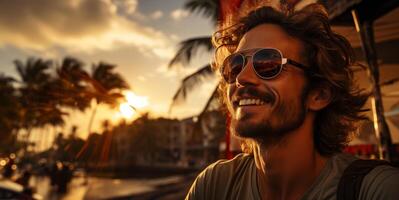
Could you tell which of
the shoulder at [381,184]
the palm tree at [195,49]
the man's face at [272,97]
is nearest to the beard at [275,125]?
the man's face at [272,97]

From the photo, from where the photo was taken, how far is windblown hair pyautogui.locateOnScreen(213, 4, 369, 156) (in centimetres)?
200

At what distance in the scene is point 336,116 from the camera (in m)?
2.10

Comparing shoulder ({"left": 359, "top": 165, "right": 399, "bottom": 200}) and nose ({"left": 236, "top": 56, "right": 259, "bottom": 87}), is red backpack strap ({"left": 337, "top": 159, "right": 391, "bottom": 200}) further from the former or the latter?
nose ({"left": 236, "top": 56, "right": 259, "bottom": 87})

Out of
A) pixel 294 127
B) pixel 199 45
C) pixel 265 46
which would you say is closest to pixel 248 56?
pixel 265 46

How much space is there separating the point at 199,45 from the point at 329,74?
11.2m

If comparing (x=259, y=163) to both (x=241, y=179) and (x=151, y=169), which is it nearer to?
(x=241, y=179)

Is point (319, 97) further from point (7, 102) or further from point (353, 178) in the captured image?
point (7, 102)

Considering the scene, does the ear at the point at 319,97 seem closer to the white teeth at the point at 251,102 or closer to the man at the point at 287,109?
the man at the point at 287,109

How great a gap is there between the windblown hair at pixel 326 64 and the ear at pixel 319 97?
0.08 feet

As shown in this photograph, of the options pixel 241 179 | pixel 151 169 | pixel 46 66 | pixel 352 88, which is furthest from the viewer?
pixel 151 169

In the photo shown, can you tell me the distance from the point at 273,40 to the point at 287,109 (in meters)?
0.44

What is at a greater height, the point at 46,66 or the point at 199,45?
the point at 46,66

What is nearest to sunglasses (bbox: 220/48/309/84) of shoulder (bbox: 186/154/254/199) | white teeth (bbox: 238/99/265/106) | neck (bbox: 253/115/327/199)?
white teeth (bbox: 238/99/265/106)

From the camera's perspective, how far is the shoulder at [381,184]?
1327mm
